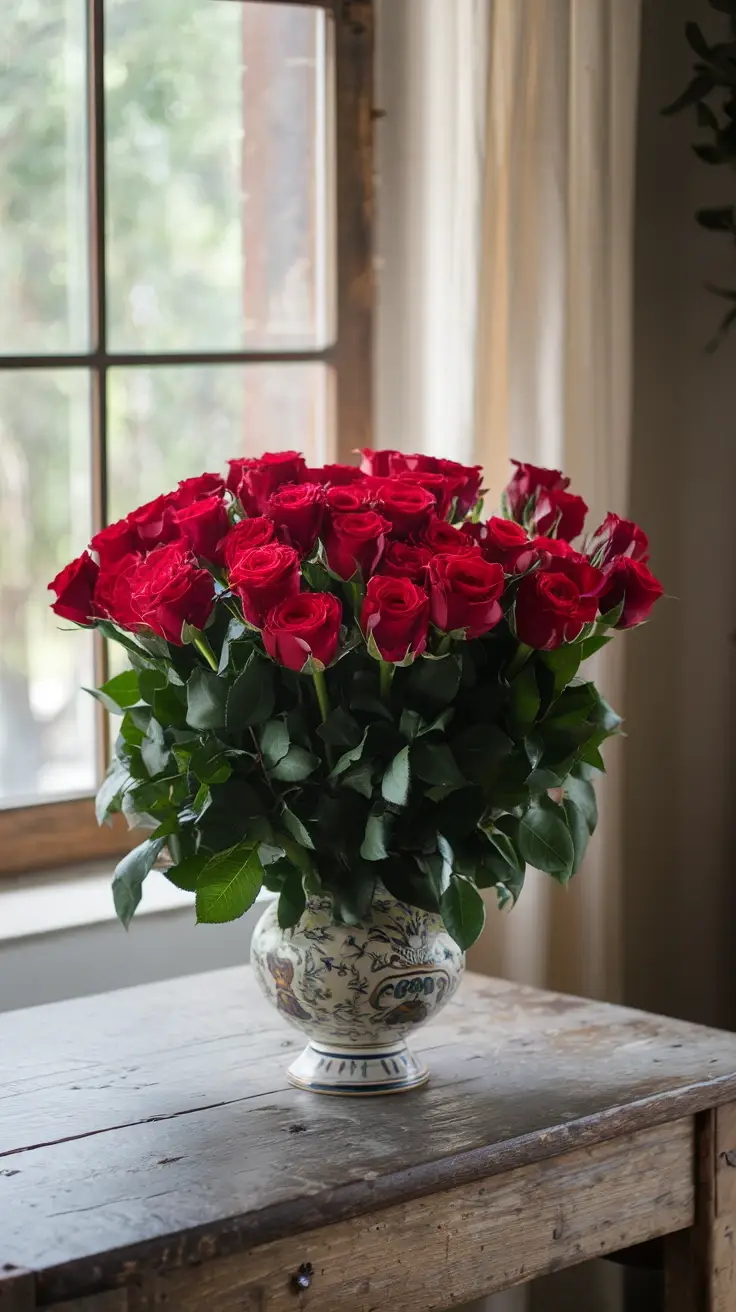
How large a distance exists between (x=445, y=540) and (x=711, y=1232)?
27.6 inches

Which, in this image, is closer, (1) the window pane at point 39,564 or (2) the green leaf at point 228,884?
(2) the green leaf at point 228,884

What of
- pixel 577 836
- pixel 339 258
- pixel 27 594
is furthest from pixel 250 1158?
pixel 339 258

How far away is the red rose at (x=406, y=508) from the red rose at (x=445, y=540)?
0.04 ft

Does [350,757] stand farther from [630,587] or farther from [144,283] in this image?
[144,283]

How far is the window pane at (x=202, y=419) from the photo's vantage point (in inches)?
79.8

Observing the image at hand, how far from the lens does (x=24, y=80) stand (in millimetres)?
1903

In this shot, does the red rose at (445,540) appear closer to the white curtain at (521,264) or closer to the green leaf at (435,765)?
the green leaf at (435,765)

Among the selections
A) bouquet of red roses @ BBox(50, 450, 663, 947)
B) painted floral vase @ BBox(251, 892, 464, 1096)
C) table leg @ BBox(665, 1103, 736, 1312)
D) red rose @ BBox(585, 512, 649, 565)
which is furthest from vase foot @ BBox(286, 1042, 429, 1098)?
red rose @ BBox(585, 512, 649, 565)

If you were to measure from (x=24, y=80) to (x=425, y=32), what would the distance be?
0.49m

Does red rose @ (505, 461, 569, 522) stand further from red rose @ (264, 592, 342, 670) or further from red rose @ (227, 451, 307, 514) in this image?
red rose @ (264, 592, 342, 670)

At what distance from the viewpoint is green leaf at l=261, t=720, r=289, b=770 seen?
1307 mm

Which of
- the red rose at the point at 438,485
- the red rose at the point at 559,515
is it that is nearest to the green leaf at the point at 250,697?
the red rose at the point at 438,485

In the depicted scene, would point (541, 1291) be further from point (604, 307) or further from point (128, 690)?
point (604, 307)

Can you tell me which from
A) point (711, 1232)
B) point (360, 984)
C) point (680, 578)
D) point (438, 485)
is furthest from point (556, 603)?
point (680, 578)
